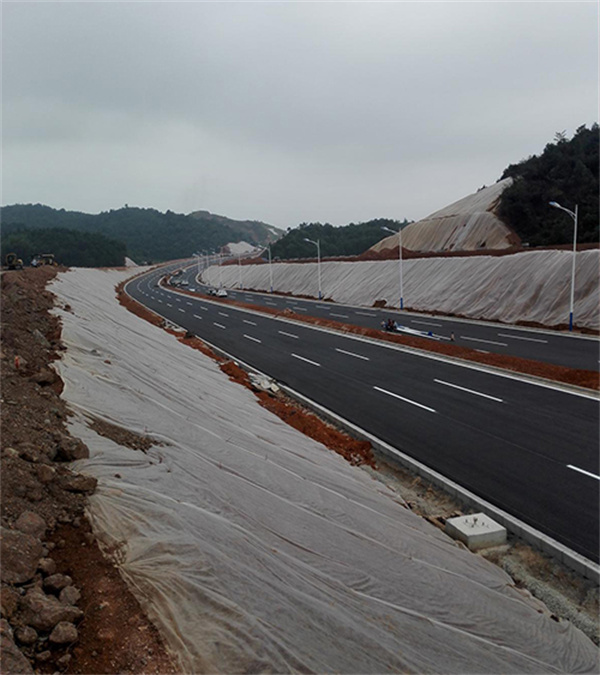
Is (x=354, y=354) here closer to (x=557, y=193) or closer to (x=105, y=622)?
(x=105, y=622)

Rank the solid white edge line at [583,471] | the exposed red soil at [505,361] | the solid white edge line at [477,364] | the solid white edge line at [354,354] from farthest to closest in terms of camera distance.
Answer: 1. the solid white edge line at [354,354]
2. the exposed red soil at [505,361]
3. the solid white edge line at [477,364]
4. the solid white edge line at [583,471]

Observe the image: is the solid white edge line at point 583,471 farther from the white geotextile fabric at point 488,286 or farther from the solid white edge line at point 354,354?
the white geotextile fabric at point 488,286

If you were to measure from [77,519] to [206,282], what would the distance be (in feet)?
319

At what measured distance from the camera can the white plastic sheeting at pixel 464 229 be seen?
63.1 metres

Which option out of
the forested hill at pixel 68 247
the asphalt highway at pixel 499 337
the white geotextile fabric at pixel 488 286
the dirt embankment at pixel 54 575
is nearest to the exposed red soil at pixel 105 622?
the dirt embankment at pixel 54 575

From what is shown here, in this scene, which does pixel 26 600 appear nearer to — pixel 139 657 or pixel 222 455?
pixel 139 657

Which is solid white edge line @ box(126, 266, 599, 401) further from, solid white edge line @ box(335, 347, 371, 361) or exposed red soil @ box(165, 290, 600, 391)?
solid white edge line @ box(335, 347, 371, 361)

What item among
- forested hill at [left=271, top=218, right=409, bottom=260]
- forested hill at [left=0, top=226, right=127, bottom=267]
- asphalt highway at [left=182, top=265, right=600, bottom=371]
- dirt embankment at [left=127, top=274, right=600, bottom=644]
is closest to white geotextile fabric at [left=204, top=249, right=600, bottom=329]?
asphalt highway at [left=182, top=265, right=600, bottom=371]

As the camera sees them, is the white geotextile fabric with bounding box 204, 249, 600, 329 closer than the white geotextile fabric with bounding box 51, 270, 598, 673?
No

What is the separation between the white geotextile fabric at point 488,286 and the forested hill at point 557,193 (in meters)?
17.1

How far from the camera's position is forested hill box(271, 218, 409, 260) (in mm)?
121875

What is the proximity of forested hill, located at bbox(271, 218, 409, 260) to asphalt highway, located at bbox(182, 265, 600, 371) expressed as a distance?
8051 cm

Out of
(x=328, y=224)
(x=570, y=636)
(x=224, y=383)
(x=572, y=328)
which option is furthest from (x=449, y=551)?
(x=328, y=224)

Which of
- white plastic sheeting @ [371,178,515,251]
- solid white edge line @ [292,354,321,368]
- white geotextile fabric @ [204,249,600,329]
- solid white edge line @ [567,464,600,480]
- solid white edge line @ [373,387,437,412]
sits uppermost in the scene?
white plastic sheeting @ [371,178,515,251]
